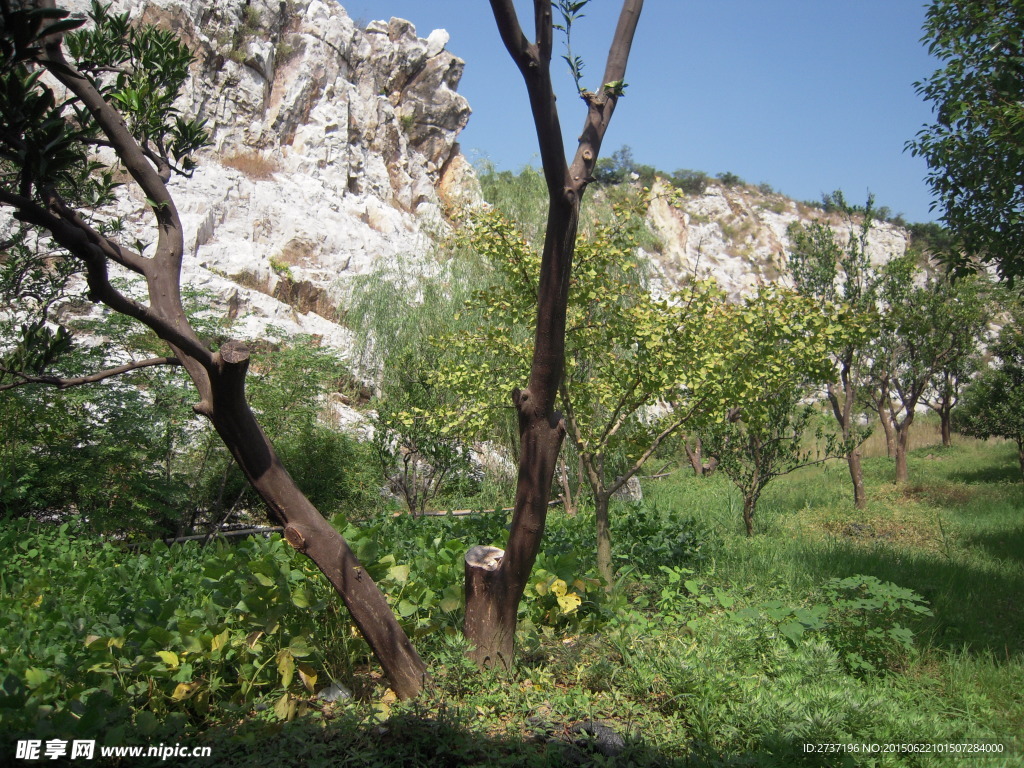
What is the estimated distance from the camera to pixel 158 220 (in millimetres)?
3170

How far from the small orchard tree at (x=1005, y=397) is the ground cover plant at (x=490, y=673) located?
10.7 m

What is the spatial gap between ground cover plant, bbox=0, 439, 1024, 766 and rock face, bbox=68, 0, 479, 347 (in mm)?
10651

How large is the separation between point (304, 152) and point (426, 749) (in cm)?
1845

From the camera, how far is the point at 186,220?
14898 millimetres

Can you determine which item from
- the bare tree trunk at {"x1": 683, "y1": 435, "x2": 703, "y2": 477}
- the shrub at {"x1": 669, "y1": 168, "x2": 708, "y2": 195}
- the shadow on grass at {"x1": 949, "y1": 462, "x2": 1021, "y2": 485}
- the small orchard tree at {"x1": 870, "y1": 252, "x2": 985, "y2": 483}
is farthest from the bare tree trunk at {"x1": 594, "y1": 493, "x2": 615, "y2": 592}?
the shrub at {"x1": 669, "y1": 168, "x2": 708, "y2": 195}

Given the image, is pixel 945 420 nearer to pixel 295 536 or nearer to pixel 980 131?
pixel 980 131

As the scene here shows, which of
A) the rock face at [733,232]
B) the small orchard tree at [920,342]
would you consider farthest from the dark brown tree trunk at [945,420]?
the rock face at [733,232]

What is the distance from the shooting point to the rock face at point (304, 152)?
15352mm

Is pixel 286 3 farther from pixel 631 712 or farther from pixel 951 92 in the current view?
pixel 631 712

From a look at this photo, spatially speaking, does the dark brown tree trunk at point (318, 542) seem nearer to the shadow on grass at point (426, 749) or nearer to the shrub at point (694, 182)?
the shadow on grass at point (426, 749)

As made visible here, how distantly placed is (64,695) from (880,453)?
69.9 ft

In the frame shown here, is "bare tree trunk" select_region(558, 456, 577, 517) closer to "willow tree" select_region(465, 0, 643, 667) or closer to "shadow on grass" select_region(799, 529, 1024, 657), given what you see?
"shadow on grass" select_region(799, 529, 1024, 657)

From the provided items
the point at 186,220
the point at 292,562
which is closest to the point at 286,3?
the point at 186,220

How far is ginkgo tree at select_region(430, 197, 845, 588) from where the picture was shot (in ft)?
16.7
